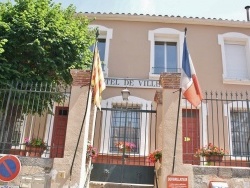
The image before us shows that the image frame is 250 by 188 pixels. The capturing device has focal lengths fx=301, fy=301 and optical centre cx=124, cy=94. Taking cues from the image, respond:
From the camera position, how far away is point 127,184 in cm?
776

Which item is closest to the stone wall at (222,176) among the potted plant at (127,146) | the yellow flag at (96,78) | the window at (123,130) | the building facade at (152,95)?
the building facade at (152,95)

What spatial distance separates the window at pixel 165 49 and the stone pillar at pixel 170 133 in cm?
597

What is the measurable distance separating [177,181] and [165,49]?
8.54 meters

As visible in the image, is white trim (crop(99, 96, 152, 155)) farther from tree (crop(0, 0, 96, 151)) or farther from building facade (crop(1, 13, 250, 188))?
tree (crop(0, 0, 96, 151))

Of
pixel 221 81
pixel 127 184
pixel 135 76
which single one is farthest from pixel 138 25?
pixel 127 184

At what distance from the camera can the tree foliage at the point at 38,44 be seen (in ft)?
28.6

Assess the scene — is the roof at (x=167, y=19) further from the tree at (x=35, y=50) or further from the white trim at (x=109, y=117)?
the tree at (x=35, y=50)

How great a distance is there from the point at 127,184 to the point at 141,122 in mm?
4393

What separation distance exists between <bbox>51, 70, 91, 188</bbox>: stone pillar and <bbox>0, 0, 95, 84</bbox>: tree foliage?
2.09 m

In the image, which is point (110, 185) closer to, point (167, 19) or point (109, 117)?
point (109, 117)

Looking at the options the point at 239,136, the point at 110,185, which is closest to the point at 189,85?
the point at 110,185

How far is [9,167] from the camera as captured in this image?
6.08 m

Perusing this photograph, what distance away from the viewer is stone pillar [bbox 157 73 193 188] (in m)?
6.54

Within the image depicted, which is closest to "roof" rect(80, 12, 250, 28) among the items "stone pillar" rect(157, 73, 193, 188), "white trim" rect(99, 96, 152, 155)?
"white trim" rect(99, 96, 152, 155)
